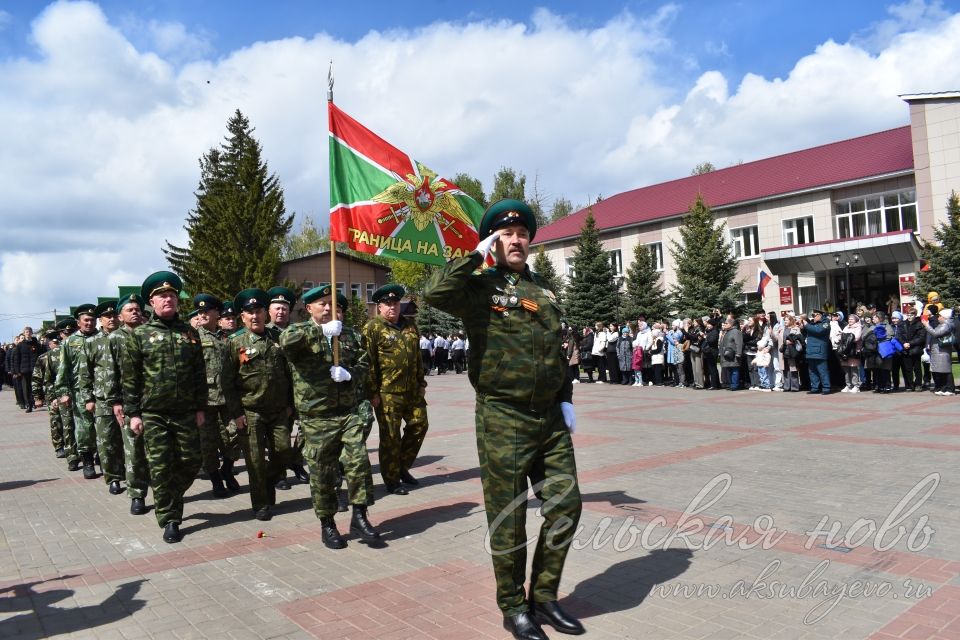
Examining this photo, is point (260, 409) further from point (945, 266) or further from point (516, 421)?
point (945, 266)

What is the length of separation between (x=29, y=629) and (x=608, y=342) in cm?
1912

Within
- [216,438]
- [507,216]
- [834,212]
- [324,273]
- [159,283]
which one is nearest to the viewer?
[507,216]

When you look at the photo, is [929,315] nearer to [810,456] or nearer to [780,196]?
[810,456]

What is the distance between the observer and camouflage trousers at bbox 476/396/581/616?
3.96 m

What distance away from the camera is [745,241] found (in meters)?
42.4

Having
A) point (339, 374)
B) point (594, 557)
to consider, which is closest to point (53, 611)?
point (339, 374)

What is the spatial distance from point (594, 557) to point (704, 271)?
1266 inches

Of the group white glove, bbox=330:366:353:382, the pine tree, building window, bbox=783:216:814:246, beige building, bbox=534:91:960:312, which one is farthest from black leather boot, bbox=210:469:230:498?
building window, bbox=783:216:814:246

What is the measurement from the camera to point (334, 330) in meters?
5.71

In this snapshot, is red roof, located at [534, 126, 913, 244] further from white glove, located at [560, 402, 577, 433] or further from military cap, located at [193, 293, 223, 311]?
white glove, located at [560, 402, 577, 433]

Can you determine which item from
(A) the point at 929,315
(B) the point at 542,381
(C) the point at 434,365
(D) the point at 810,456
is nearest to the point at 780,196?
(C) the point at 434,365

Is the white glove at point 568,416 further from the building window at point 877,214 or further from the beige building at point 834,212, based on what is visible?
the building window at point 877,214

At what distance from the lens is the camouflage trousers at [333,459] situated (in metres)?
5.82

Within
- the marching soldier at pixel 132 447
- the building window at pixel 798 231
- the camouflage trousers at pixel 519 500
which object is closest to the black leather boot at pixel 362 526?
the camouflage trousers at pixel 519 500
